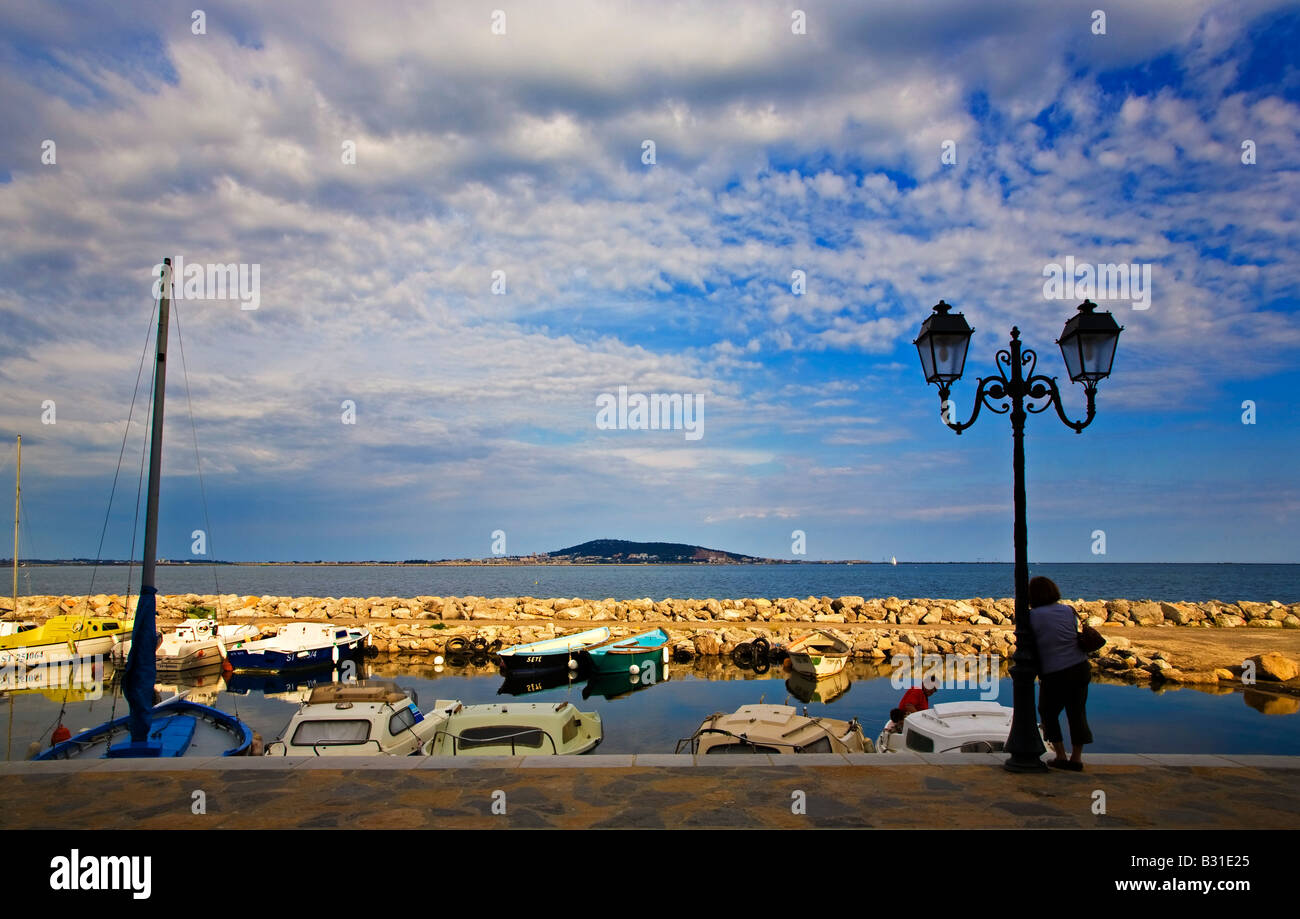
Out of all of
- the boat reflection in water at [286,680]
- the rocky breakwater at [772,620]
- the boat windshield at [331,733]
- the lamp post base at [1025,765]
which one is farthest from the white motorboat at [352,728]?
the rocky breakwater at [772,620]

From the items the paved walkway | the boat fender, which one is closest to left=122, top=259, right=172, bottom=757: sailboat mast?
the paved walkway

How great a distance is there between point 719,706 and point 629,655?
7.02 metres

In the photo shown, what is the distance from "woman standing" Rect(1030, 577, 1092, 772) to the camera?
7.84 metres

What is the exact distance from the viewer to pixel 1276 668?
1163 inches

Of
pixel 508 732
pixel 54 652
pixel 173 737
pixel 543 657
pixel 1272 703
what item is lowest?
pixel 1272 703

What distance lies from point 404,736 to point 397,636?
27602 mm

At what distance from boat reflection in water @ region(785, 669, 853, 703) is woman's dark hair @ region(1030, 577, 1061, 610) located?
2278 centimetres

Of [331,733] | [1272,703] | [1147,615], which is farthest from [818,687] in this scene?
[1147,615]

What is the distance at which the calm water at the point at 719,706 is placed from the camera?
75.5 ft

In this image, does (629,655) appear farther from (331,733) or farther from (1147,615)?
(1147,615)

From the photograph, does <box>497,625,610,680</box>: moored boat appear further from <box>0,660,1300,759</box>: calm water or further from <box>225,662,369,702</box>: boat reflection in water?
<box>225,662,369,702</box>: boat reflection in water
